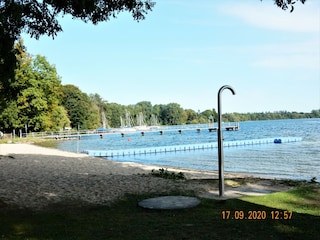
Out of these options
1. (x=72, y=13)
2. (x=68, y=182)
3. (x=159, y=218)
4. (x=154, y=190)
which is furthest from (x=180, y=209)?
(x=68, y=182)

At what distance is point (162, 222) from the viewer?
5.43 m

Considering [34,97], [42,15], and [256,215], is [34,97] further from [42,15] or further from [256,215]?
[256,215]

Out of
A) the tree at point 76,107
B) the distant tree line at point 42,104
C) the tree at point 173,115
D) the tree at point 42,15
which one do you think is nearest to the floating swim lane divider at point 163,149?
the distant tree line at point 42,104

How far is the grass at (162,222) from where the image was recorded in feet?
15.4

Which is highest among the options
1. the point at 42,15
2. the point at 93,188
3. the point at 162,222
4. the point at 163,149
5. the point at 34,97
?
the point at 34,97

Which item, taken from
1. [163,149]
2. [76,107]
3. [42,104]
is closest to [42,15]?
[163,149]

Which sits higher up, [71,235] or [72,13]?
[72,13]

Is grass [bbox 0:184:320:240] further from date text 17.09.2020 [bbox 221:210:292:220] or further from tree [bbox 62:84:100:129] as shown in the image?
tree [bbox 62:84:100:129]

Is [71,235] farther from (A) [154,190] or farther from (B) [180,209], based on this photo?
(A) [154,190]

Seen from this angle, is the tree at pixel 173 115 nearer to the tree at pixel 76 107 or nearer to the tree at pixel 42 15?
the tree at pixel 76 107

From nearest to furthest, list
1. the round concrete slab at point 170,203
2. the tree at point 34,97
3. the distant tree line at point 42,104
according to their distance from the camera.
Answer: the round concrete slab at point 170,203 < the distant tree line at point 42,104 < the tree at point 34,97

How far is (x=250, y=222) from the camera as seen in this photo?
17.2 feet

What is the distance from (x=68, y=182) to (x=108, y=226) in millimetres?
5710

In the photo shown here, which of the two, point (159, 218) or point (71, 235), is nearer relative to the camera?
point (71, 235)
